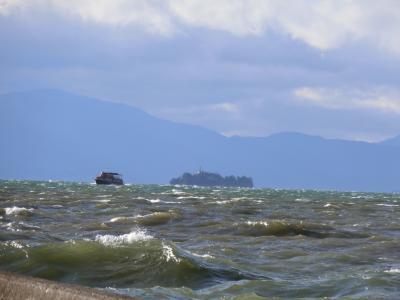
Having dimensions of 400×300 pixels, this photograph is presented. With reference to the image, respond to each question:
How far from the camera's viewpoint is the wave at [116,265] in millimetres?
11727

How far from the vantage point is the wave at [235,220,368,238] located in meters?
21.7

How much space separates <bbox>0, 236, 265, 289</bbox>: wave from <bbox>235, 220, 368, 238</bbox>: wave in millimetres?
7641

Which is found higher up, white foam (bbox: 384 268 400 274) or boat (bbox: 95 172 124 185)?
boat (bbox: 95 172 124 185)

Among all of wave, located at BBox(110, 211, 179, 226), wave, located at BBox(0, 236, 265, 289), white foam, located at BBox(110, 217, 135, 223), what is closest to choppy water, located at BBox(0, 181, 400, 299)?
wave, located at BBox(0, 236, 265, 289)

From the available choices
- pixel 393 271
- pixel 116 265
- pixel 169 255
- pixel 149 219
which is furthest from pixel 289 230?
pixel 116 265

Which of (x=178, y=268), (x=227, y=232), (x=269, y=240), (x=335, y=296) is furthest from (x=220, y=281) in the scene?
(x=227, y=232)

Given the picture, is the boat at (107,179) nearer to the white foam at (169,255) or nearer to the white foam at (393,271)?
the white foam at (169,255)

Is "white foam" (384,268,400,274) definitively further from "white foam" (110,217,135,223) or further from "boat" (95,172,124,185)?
"boat" (95,172,124,185)

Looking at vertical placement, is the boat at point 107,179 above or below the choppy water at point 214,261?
above

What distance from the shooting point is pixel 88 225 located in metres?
22.8

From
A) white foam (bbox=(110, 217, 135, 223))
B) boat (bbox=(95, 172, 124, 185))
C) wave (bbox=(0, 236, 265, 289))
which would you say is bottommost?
wave (bbox=(0, 236, 265, 289))

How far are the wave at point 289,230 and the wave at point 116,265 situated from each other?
7.64 metres

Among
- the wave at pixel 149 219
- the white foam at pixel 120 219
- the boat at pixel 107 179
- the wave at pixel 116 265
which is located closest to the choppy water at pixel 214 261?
the wave at pixel 116 265

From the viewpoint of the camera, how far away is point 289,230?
2259cm
